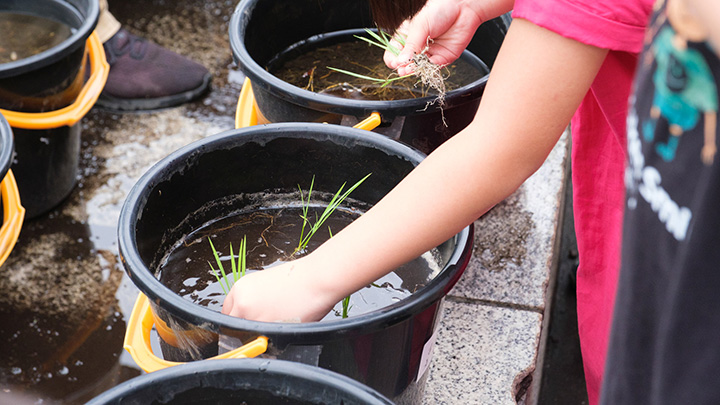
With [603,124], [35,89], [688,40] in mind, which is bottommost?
[35,89]

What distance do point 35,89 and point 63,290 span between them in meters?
0.59

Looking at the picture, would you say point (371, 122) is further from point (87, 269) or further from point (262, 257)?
point (87, 269)

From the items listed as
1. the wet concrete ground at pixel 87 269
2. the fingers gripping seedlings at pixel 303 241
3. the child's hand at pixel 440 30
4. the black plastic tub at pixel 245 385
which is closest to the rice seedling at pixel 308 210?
the fingers gripping seedlings at pixel 303 241

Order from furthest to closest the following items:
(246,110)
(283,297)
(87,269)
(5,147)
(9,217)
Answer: (87,269)
(246,110)
(9,217)
(5,147)
(283,297)

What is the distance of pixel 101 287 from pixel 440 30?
1.32 metres

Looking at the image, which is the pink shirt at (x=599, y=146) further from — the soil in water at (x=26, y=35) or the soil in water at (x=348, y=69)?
the soil in water at (x=26, y=35)

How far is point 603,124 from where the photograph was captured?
49.3 inches

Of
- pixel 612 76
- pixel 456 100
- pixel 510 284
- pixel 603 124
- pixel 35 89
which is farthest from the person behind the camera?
pixel 35 89

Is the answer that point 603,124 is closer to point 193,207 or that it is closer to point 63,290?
point 193,207

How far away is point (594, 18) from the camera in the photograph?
772mm

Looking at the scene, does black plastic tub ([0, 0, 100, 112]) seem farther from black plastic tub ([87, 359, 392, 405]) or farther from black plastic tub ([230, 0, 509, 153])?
black plastic tub ([87, 359, 392, 405])

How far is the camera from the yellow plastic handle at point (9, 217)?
5.57ft

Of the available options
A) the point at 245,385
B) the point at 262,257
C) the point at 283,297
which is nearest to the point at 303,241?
the point at 262,257

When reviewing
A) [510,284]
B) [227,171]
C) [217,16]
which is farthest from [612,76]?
[217,16]
